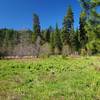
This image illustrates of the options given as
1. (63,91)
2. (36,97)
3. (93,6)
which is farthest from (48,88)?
(93,6)

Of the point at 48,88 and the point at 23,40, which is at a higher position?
the point at 23,40

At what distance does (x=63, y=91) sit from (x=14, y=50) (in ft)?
172

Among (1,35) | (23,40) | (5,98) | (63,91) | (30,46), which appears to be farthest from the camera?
(1,35)

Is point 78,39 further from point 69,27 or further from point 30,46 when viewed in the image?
point 30,46

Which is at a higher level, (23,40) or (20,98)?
(23,40)

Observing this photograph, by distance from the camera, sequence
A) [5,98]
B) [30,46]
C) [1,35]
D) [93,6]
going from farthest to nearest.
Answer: [1,35]
[30,46]
[93,6]
[5,98]

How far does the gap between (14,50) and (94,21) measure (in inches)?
1782

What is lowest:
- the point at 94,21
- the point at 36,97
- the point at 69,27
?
the point at 36,97

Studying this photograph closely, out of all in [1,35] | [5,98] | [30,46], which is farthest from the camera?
[1,35]

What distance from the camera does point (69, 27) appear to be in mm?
63438

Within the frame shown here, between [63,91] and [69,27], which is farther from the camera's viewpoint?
[69,27]

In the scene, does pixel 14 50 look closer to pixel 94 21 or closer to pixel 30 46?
pixel 30 46

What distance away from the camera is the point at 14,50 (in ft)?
206

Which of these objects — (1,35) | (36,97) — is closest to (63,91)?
(36,97)
